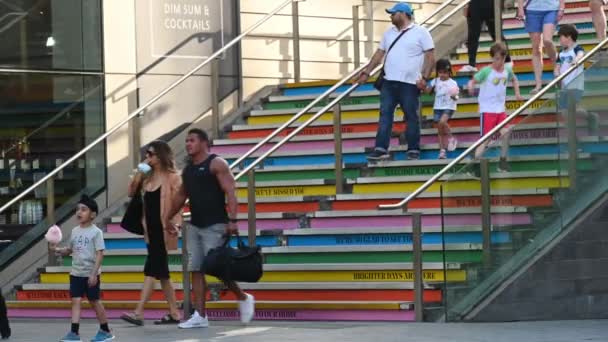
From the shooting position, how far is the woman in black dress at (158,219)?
15789mm

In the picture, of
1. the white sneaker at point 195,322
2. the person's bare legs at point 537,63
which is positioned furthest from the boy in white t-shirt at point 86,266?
the person's bare legs at point 537,63

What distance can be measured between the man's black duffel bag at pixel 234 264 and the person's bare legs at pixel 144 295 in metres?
1.20

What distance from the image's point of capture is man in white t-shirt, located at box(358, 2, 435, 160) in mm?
17922

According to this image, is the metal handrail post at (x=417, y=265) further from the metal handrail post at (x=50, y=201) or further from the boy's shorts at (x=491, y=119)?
the metal handrail post at (x=50, y=201)

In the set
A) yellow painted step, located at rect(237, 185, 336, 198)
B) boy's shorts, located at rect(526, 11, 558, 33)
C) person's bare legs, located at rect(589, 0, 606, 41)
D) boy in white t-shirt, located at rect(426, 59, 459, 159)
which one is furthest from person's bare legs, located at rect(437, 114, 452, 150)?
person's bare legs, located at rect(589, 0, 606, 41)

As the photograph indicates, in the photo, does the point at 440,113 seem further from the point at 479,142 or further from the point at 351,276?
the point at 351,276

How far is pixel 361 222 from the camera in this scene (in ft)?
55.6

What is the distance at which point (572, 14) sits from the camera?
74.0 ft

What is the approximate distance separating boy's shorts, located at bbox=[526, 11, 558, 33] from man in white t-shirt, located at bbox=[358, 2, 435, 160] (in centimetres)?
188

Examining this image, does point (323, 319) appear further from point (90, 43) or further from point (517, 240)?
point (90, 43)

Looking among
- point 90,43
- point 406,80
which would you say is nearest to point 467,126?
point 406,80

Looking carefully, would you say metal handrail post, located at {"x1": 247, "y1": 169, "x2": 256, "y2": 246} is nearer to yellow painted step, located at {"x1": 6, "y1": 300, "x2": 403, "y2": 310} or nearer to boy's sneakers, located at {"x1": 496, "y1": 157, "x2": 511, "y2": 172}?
yellow painted step, located at {"x1": 6, "y1": 300, "x2": 403, "y2": 310}

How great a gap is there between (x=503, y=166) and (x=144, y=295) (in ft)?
11.6

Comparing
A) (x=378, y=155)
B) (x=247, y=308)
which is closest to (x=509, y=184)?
(x=247, y=308)
